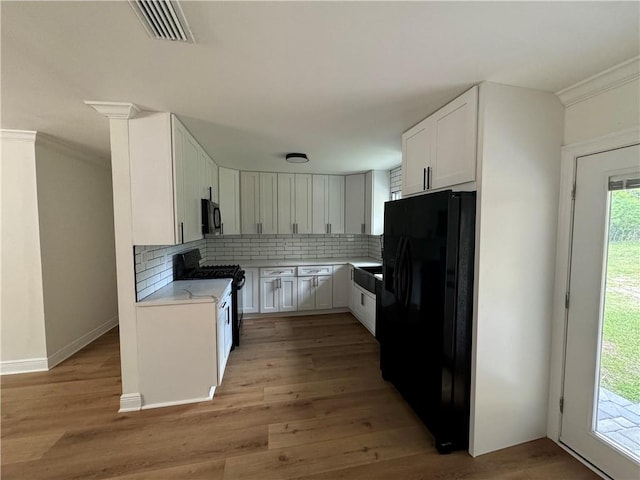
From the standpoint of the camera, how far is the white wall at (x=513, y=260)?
1697 mm

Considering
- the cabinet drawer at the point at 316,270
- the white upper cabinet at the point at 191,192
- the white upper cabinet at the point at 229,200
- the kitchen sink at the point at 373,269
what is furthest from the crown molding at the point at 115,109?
the kitchen sink at the point at 373,269

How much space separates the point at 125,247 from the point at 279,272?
2.38m

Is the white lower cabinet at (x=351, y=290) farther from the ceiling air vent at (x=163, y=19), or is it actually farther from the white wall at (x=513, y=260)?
the ceiling air vent at (x=163, y=19)

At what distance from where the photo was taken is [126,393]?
2.18 metres

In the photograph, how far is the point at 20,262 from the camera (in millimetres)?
2693

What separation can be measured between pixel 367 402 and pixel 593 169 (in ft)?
7.75

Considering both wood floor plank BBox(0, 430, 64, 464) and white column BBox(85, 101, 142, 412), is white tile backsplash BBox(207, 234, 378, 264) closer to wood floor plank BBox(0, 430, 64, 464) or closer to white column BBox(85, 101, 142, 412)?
white column BBox(85, 101, 142, 412)

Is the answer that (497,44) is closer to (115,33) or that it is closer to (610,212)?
(610,212)

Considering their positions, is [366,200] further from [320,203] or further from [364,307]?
[364,307]

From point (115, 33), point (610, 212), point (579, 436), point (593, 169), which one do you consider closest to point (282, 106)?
point (115, 33)

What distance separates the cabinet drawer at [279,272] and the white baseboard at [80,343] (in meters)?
2.31

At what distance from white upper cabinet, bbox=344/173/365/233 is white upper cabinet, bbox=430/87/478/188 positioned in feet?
8.06

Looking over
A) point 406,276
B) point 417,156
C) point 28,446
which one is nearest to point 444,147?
point 417,156

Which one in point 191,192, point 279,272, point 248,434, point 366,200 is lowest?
point 248,434
